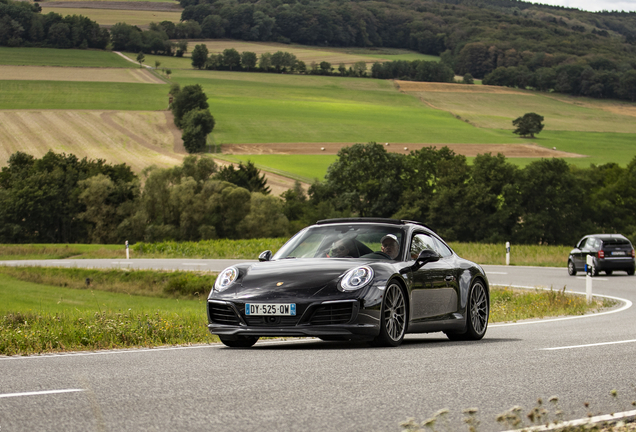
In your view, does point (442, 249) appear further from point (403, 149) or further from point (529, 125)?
point (529, 125)

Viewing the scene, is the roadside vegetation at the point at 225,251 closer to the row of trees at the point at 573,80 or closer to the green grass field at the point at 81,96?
the green grass field at the point at 81,96

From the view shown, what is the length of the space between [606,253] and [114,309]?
17.6 meters

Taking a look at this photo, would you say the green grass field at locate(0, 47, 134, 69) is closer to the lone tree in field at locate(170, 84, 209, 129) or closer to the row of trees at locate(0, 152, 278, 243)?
the lone tree in field at locate(170, 84, 209, 129)

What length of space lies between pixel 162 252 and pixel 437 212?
32.1m

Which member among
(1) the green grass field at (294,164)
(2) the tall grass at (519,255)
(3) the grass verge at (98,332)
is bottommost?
(1) the green grass field at (294,164)

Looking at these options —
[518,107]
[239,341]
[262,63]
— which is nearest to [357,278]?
[239,341]

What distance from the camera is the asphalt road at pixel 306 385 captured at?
5.37m

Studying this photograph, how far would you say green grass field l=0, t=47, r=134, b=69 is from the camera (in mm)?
140000

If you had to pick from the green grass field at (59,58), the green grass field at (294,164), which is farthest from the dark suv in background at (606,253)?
the green grass field at (59,58)

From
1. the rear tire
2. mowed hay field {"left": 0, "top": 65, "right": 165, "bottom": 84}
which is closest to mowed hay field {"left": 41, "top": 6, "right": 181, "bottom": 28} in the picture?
mowed hay field {"left": 0, "top": 65, "right": 165, "bottom": 84}

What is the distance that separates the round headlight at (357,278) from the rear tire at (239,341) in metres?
1.34

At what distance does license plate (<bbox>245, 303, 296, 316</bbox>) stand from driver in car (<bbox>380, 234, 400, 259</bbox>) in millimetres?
1656

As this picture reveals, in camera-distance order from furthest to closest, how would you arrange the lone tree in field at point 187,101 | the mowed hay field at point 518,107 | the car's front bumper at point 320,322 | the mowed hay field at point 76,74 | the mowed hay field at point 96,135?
the mowed hay field at point 76,74 < the mowed hay field at point 518,107 < the lone tree in field at point 187,101 < the mowed hay field at point 96,135 < the car's front bumper at point 320,322

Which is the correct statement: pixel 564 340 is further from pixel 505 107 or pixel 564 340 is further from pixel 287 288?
pixel 505 107
